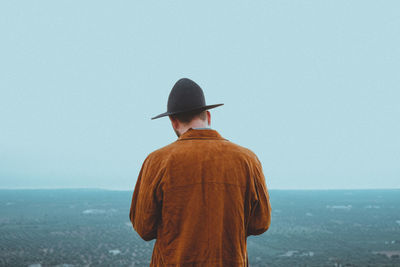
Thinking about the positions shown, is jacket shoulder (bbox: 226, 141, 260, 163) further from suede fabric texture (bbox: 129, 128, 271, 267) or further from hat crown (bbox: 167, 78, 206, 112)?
hat crown (bbox: 167, 78, 206, 112)

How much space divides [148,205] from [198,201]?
250 millimetres

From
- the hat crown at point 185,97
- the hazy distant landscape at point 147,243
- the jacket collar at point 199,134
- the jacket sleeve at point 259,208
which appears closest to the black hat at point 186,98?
the hat crown at point 185,97

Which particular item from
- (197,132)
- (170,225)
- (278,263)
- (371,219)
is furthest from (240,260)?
(371,219)

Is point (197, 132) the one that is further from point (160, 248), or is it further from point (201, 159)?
point (160, 248)

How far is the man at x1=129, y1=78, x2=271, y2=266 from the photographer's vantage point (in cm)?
142

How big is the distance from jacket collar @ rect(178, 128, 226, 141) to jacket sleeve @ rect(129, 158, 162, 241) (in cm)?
23

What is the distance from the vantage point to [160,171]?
1.48 meters

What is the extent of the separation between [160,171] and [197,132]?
0.89 feet

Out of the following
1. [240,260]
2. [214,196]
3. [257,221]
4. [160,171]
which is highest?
[160,171]

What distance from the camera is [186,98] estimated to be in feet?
5.26

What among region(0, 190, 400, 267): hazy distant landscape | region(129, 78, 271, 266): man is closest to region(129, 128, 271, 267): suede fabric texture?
region(129, 78, 271, 266): man

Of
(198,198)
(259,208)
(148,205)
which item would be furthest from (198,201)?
(259,208)

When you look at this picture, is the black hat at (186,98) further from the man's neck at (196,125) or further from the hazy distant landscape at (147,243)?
the hazy distant landscape at (147,243)

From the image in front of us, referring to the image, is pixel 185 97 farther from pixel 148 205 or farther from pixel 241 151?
pixel 148 205
